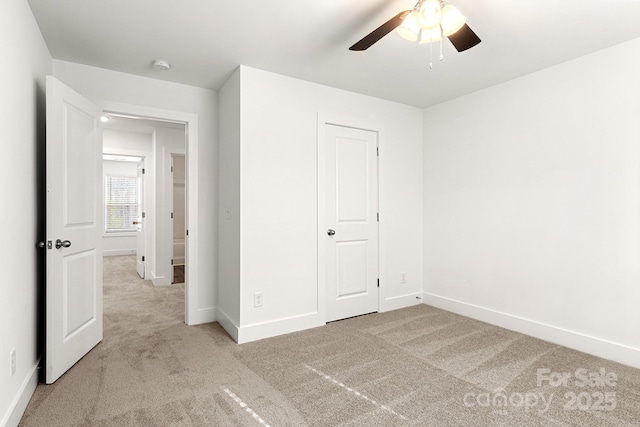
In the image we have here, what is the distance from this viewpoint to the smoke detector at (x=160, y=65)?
2.90 m

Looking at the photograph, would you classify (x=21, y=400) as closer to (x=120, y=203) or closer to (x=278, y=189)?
(x=278, y=189)

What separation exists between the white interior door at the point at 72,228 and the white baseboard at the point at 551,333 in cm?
359

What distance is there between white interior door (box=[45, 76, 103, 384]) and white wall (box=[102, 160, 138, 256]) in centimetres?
660

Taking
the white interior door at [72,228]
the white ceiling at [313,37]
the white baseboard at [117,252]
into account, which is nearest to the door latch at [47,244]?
the white interior door at [72,228]

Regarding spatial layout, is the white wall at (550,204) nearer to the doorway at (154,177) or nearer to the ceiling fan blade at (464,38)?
the ceiling fan blade at (464,38)

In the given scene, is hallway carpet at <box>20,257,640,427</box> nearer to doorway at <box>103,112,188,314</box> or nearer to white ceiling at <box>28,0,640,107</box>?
doorway at <box>103,112,188,314</box>

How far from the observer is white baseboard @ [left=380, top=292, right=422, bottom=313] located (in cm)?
393

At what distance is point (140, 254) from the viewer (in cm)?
614

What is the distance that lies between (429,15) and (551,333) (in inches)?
112

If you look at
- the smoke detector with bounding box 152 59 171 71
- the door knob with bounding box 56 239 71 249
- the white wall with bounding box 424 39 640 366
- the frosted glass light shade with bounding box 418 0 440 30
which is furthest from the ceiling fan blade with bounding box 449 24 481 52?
the door knob with bounding box 56 239 71 249

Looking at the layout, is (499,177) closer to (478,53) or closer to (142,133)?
(478,53)

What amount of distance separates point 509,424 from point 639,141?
2.27m

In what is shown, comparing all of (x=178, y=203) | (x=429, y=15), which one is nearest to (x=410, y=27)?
(x=429, y=15)

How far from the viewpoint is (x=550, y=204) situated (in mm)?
3037
